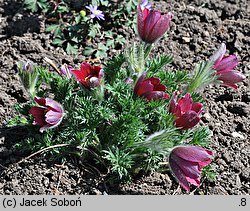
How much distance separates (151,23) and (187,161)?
568 mm

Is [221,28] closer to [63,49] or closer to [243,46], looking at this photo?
[243,46]

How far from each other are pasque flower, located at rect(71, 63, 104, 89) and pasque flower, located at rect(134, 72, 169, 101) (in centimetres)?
16

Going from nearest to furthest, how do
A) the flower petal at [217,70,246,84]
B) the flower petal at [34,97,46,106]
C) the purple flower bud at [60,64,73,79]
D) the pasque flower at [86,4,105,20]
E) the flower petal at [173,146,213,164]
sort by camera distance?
the flower petal at [173,146,213,164], the flower petal at [34,97,46,106], the flower petal at [217,70,246,84], the purple flower bud at [60,64,73,79], the pasque flower at [86,4,105,20]

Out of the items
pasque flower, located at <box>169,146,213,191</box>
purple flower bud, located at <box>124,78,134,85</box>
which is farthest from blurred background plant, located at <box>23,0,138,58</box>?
pasque flower, located at <box>169,146,213,191</box>

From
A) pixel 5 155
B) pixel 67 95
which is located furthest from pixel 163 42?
pixel 5 155

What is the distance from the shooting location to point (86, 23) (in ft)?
9.52

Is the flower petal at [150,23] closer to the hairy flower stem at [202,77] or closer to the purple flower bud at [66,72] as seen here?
the hairy flower stem at [202,77]

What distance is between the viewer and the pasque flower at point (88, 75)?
2113 mm

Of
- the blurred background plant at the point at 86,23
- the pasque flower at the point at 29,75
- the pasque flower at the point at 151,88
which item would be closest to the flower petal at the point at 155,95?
the pasque flower at the point at 151,88

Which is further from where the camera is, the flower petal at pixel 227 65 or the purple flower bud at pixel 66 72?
the purple flower bud at pixel 66 72

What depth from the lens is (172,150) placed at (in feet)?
6.77

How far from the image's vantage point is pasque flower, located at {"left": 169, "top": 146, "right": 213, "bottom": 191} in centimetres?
203

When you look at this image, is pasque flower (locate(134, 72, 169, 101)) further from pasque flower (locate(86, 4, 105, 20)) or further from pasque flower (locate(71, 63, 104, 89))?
pasque flower (locate(86, 4, 105, 20))

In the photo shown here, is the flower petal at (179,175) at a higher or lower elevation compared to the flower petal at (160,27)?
lower
